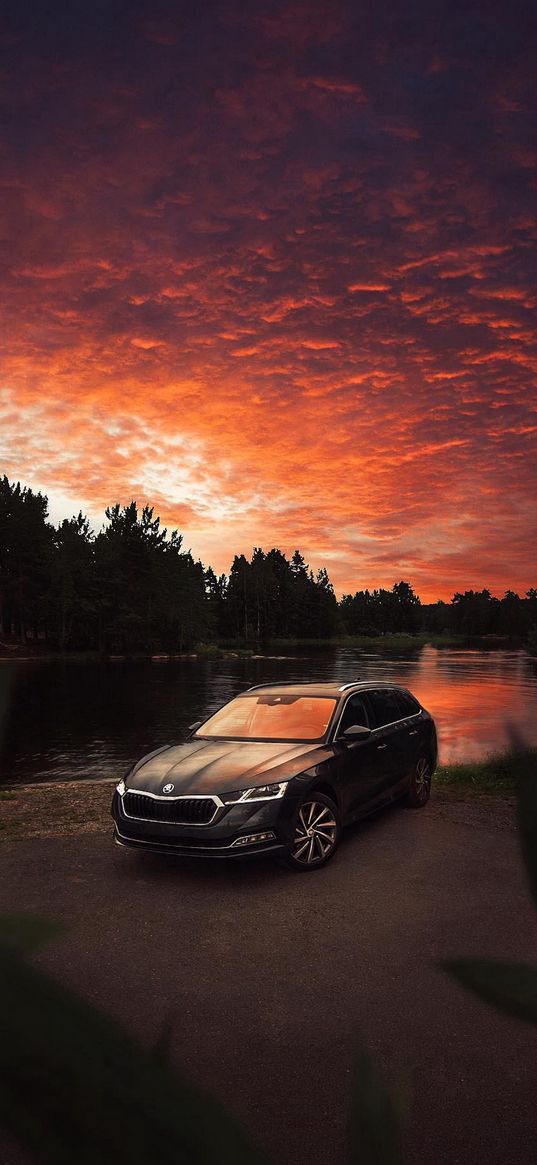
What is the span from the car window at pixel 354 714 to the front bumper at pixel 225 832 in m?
1.89

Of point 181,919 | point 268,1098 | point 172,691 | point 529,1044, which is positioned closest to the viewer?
point 268,1098

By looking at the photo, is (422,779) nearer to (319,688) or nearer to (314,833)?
(319,688)

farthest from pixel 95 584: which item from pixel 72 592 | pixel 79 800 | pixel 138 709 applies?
pixel 79 800

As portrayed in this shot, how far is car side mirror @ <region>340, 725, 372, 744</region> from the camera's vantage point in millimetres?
9492

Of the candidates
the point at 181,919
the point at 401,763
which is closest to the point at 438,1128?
the point at 181,919

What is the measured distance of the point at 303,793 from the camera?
27.2ft

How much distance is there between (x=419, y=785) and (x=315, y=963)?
5.88 metres

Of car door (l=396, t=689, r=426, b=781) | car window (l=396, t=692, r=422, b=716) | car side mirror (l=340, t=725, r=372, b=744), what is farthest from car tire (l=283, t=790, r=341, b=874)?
car window (l=396, t=692, r=422, b=716)

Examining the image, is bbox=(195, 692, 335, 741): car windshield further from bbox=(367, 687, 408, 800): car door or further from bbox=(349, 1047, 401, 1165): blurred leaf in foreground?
bbox=(349, 1047, 401, 1165): blurred leaf in foreground

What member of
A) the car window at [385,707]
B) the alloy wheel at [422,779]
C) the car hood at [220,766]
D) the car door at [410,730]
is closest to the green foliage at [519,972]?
the car hood at [220,766]

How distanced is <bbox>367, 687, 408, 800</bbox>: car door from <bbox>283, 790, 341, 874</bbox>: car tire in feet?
5.29

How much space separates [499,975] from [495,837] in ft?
32.8

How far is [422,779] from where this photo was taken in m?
11.5

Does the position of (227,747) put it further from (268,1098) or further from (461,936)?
(268,1098)
